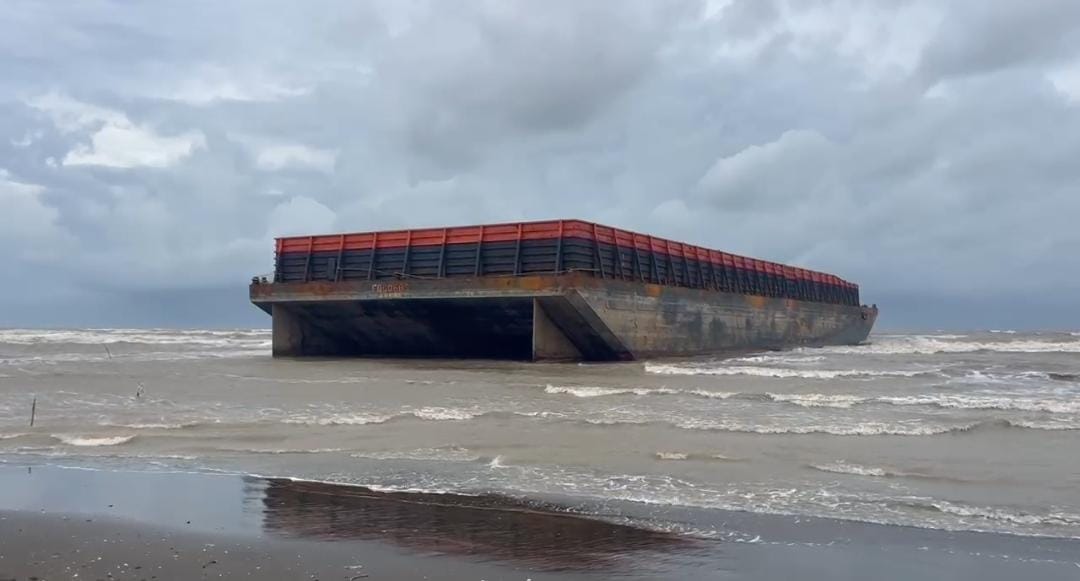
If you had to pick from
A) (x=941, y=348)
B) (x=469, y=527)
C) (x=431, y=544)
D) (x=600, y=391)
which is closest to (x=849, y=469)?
(x=469, y=527)

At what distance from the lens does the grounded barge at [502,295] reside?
28.4 meters

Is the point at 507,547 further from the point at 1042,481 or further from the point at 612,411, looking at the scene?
the point at 612,411

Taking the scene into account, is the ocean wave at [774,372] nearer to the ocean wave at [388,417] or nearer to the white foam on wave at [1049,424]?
the white foam on wave at [1049,424]

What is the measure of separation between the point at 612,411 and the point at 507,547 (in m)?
9.12

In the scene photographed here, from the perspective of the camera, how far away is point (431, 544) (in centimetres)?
657

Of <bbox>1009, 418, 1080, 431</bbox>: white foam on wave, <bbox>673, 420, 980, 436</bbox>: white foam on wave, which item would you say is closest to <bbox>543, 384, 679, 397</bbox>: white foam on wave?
<bbox>673, 420, 980, 436</bbox>: white foam on wave

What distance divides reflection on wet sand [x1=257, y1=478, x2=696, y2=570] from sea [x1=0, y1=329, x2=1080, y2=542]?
0.43 metres

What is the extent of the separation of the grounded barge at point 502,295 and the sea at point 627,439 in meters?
5.70

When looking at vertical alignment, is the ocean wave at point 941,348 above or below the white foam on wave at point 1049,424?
above

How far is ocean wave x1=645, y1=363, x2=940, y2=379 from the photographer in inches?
941

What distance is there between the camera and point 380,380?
2227cm

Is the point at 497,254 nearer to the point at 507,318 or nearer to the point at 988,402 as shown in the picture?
the point at 507,318

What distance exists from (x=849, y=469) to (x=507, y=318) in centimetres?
2086

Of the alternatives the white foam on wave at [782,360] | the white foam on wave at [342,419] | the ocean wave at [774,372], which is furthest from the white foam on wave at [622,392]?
the white foam on wave at [782,360]
